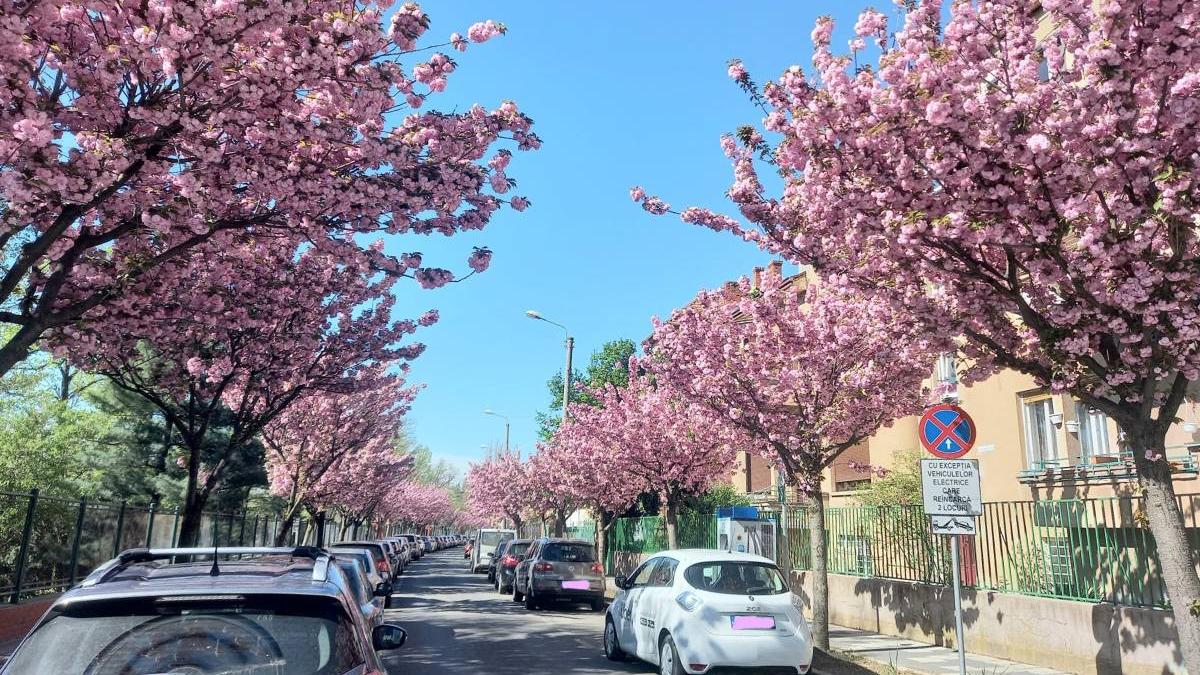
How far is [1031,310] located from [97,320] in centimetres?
1047

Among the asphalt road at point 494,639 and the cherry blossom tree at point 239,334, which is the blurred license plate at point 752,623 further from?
the cherry blossom tree at point 239,334

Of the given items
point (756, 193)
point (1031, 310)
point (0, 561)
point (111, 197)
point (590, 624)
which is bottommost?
point (590, 624)

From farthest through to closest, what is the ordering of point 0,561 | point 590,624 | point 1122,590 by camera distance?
point 590,624, point 0,561, point 1122,590

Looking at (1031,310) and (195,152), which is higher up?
(195,152)

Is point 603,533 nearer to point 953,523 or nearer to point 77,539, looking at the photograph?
point 77,539

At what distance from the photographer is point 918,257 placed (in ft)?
25.7

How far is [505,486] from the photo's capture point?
54.1 meters

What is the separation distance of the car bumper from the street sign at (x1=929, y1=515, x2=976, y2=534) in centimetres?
204

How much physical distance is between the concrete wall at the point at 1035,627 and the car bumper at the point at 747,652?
12.7ft

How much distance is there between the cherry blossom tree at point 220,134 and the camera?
20.1ft

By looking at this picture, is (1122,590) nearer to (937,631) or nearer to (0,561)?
(937,631)

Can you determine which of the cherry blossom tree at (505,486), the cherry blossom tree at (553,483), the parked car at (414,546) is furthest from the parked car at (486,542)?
the parked car at (414,546)

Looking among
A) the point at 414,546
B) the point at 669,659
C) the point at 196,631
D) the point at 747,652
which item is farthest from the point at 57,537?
the point at 414,546

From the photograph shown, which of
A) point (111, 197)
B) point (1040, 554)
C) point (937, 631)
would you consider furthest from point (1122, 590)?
point (111, 197)
